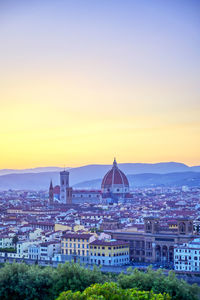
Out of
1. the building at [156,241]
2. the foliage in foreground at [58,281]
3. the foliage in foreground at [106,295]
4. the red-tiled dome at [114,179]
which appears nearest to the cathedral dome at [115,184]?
the red-tiled dome at [114,179]

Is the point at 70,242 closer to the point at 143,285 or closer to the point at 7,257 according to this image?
the point at 7,257

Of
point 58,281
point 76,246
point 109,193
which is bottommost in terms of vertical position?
point 58,281

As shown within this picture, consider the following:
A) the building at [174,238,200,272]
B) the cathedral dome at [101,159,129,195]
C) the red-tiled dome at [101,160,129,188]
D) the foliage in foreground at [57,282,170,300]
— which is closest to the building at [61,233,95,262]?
the building at [174,238,200,272]

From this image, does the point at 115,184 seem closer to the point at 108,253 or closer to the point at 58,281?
the point at 108,253

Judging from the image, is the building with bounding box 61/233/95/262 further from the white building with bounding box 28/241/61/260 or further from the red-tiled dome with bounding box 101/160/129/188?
the red-tiled dome with bounding box 101/160/129/188

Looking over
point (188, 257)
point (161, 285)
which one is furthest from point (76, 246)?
point (161, 285)

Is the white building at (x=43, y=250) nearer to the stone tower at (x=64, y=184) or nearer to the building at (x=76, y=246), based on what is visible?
the building at (x=76, y=246)

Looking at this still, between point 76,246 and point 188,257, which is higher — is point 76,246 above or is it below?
above
